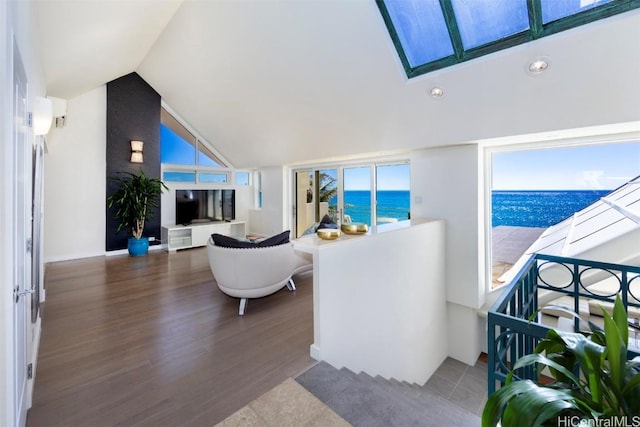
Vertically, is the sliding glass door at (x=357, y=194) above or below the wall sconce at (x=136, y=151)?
below

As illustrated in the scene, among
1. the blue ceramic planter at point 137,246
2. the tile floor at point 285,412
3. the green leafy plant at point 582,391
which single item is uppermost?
the green leafy plant at point 582,391

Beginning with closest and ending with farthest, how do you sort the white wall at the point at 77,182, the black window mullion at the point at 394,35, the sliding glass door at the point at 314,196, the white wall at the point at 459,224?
the black window mullion at the point at 394,35 < the white wall at the point at 459,224 < the white wall at the point at 77,182 < the sliding glass door at the point at 314,196

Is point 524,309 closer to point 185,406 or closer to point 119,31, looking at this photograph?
point 185,406

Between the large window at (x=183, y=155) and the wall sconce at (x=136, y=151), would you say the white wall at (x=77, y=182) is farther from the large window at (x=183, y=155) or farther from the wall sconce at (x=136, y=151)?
the large window at (x=183, y=155)

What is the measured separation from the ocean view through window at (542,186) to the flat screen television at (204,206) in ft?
20.1

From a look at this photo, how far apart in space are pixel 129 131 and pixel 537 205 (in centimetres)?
753

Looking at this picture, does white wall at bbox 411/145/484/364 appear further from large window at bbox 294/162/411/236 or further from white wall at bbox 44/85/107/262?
white wall at bbox 44/85/107/262

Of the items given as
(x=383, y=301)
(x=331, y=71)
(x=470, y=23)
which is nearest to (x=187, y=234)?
(x=331, y=71)

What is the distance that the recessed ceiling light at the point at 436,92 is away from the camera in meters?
3.39

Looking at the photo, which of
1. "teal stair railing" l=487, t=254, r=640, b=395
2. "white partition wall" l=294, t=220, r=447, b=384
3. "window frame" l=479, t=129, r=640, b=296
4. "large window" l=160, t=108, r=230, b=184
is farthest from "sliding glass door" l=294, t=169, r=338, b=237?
"teal stair railing" l=487, t=254, r=640, b=395

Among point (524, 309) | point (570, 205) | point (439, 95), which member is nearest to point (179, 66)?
point (439, 95)

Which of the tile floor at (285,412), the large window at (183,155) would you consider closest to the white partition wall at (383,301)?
the tile floor at (285,412)

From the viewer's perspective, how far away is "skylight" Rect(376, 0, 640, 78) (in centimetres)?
241

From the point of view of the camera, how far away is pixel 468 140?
3938 mm
